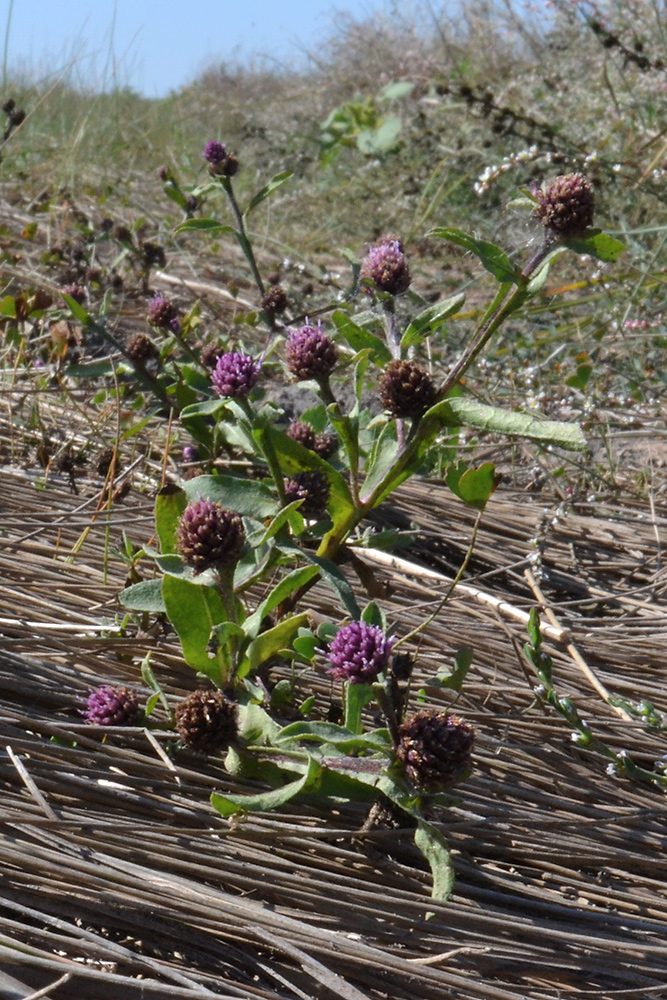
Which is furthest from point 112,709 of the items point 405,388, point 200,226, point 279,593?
point 200,226

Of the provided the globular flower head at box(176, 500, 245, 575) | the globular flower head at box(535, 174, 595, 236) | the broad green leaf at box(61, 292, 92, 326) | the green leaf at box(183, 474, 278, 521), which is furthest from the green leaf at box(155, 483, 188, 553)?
the broad green leaf at box(61, 292, 92, 326)

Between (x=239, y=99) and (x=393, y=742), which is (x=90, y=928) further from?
(x=239, y=99)

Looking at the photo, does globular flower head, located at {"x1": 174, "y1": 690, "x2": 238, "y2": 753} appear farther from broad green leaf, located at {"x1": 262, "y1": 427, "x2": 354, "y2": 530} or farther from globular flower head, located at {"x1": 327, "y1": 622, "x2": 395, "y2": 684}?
broad green leaf, located at {"x1": 262, "y1": 427, "x2": 354, "y2": 530}

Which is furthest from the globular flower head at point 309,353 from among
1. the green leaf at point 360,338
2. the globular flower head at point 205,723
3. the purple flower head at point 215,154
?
the purple flower head at point 215,154

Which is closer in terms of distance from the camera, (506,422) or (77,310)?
(506,422)

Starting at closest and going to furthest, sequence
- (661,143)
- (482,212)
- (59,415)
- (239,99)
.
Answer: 1. (59,415)
2. (661,143)
3. (482,212)
4. (239,99)

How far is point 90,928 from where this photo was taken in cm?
103

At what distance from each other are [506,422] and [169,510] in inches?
19.4

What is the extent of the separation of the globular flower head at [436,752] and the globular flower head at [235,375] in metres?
0.53

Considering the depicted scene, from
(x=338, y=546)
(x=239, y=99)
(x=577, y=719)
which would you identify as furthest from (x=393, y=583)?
(x=239, y=99)

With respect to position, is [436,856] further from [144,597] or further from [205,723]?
[144,597]

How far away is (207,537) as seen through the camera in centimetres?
114

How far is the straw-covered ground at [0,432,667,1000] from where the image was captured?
38.7 inches

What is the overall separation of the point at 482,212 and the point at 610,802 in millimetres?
3925
